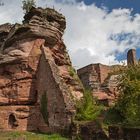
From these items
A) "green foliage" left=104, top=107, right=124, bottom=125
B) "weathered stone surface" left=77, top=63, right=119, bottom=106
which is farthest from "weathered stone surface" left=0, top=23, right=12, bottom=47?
"weathered stone surface" left=77, top=63, right=119, bottom=106

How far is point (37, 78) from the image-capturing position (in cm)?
2530

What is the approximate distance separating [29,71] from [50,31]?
3.82 m

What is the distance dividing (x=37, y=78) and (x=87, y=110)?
4.58m

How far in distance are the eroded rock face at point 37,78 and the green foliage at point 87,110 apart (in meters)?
0.69

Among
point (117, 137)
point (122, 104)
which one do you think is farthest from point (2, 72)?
point (117, 137)

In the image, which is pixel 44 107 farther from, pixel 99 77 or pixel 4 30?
pixel 99 77

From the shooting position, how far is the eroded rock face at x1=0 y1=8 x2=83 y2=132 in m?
22.7

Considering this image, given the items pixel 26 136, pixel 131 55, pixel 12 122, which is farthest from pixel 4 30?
pixel 131 55

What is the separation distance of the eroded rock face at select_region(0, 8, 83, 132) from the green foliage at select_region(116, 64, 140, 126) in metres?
3.22

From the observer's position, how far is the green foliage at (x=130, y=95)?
21312mm

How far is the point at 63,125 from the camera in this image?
70.8ft

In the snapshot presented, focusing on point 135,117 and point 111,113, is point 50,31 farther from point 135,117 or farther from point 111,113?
point 135,117

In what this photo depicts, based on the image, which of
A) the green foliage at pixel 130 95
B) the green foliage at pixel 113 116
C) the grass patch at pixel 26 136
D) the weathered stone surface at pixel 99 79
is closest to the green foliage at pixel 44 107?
the grass patch at pixel 26 136

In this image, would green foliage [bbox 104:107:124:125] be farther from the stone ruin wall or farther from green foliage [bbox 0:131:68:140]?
the stone ruin wall
